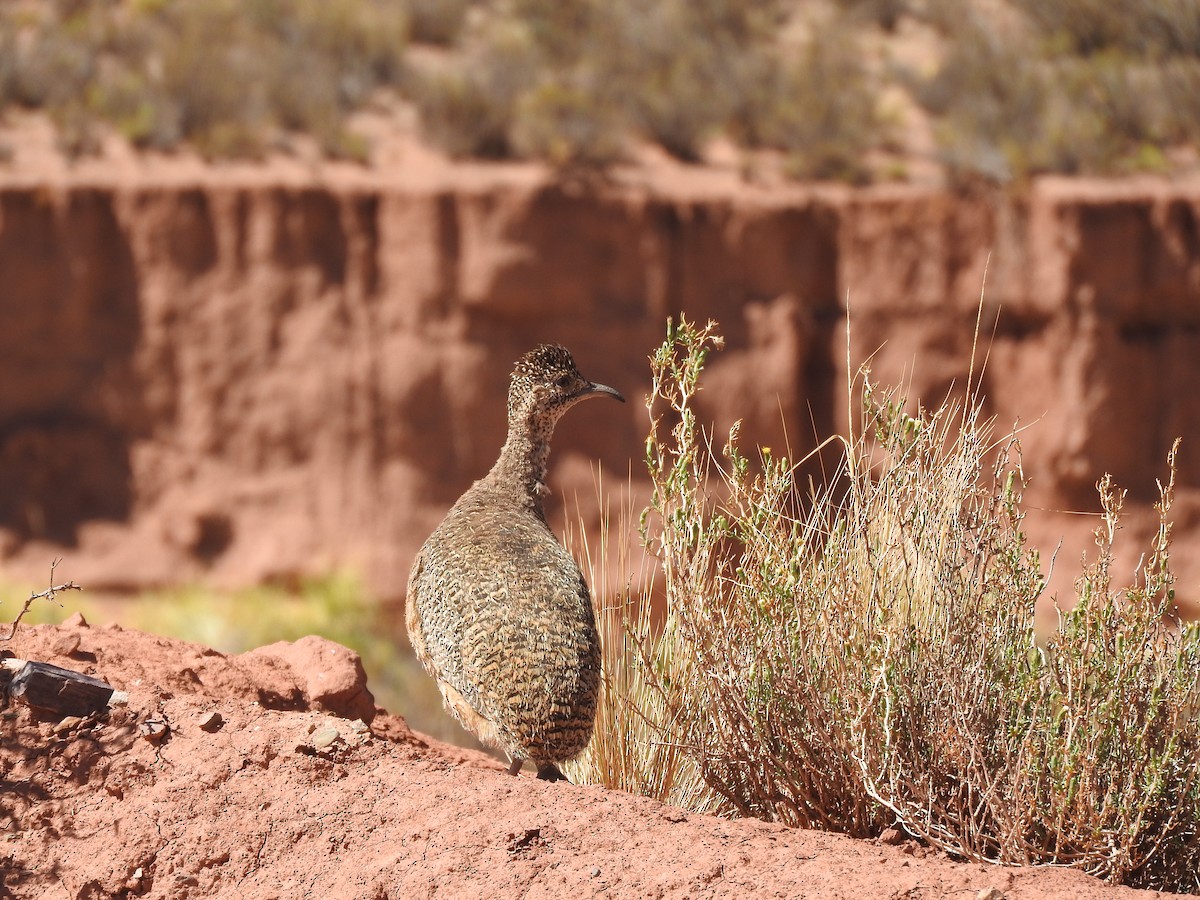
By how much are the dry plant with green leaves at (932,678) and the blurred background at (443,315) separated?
25.8 ft

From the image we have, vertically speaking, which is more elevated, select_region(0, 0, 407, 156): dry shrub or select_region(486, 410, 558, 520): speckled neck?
select_region(0, 0, 407, 156): dry shrub

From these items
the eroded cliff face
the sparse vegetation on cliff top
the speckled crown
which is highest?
the sparse vegetation on cliff top

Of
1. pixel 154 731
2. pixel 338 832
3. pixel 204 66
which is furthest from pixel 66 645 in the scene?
pixel 204 66

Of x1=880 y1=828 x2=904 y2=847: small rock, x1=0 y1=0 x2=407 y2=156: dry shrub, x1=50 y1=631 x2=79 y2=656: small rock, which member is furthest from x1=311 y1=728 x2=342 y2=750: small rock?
x1=0 y1=0 x2=407 y2=156: dry shrub

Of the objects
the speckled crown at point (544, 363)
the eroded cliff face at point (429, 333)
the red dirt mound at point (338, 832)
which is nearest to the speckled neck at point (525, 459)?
the speckled crown at point (544, 363)

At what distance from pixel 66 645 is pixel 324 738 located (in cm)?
97

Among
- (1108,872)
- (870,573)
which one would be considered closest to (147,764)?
(870,573)

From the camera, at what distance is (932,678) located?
4320 millimetres

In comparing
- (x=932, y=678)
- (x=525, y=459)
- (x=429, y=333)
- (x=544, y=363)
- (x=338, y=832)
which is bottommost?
(x=429, y=333)

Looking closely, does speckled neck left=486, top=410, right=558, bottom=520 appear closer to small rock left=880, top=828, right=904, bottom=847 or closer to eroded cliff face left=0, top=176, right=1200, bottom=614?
small rock left=880, top=828, right=904, bottom=847

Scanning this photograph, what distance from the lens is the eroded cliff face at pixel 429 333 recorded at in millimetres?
13172

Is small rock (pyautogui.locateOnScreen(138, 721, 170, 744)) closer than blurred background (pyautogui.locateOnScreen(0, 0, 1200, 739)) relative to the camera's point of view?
Yes

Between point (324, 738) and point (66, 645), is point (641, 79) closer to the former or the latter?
point (66, 645)

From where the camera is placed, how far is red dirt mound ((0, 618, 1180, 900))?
147 inches
